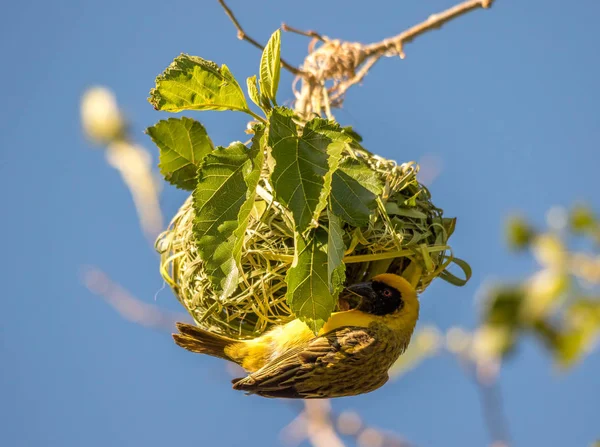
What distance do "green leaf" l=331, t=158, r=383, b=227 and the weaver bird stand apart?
16.2 inches

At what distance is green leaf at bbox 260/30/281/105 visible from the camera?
77.0 inches


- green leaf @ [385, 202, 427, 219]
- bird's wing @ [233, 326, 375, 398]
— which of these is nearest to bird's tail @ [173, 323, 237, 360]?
bird's wing @ [233, 326, 375, 398]

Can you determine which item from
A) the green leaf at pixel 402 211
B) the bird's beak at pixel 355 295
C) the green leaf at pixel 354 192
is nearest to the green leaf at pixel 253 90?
the green leaf at pixel 354 192

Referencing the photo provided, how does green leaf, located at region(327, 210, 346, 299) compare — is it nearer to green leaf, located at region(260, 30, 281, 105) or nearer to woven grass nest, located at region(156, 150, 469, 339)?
woven grass nest, located at region(156, 150, 469, 339)

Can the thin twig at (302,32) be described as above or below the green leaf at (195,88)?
above

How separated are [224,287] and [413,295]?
26.7 inches

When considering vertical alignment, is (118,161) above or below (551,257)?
above

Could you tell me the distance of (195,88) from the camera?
195cm

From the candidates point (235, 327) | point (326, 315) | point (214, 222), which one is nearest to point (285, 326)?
point (235, 327)

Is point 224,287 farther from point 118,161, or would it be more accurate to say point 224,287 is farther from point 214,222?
point 118,161

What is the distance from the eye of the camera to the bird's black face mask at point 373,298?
2.18m

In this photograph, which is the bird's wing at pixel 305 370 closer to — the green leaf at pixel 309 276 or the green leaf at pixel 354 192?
the green leaf at pixel 309 276

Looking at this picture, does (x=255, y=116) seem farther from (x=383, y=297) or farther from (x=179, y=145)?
(x=383, y=297)

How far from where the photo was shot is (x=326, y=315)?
190 cm
